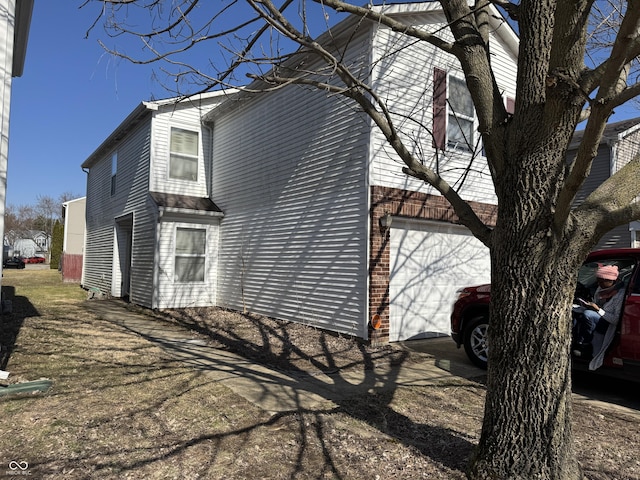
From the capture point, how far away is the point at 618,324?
212 inches

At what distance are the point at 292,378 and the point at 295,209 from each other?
4765 millimetres

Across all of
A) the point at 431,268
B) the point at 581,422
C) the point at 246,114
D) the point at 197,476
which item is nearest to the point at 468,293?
the point at 431,268

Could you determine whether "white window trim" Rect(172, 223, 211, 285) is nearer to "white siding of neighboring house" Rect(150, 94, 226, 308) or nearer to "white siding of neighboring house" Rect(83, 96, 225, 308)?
"white siding of neighboring house" Rect(150, 94, 226, 308)

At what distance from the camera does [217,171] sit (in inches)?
546

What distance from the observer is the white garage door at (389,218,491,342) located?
8750mm

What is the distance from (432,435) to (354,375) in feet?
7.45

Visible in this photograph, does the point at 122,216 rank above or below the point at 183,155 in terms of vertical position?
below

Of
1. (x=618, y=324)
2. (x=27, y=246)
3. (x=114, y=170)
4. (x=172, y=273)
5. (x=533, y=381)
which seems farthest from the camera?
(x=27, y=246)

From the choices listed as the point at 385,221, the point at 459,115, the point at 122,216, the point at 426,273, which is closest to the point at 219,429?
the point at 385,221

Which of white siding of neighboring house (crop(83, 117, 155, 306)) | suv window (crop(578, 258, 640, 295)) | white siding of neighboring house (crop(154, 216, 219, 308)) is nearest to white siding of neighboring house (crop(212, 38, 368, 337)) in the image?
white siding of neighboring house (crop(154, 216, 219, 308))

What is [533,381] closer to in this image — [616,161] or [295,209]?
[295,209]

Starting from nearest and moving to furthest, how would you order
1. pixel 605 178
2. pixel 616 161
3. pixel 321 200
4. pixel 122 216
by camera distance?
pixel 321 200 → pixel 616 161 → pixel 605 178 → pixel 122 216

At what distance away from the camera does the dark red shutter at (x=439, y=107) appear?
30.3ft

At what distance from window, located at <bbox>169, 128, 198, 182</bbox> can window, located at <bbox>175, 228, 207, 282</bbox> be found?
1.79 metres
